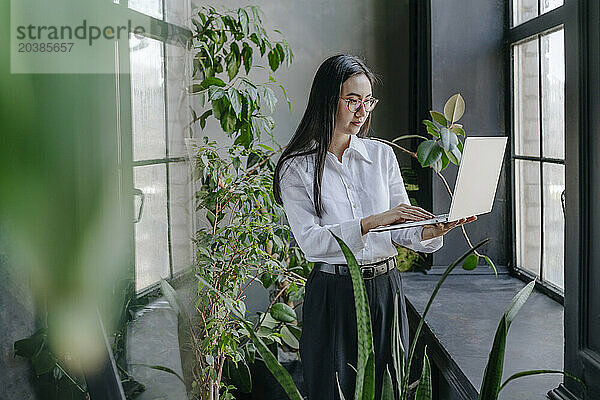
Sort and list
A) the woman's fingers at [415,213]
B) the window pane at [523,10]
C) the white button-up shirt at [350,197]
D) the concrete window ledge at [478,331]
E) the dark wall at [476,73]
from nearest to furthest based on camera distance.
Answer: the woman's fingers at [415,213] < the concrete window ledge at [478,331] < the white button-up shirt at [350,197] < the window pane at [523,10] < the dark wall at [476,73]

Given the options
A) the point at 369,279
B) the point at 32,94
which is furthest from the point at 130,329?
the point at 369,279

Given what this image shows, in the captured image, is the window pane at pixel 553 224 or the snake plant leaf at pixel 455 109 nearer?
the snake plant leaf at pixel 455 109

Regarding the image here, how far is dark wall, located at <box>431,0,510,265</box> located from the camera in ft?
8.24

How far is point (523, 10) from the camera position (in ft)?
7.84

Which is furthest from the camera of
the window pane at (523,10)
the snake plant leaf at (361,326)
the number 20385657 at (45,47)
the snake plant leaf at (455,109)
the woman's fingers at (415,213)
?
the window pane at (523,10)

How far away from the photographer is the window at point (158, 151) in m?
0.38

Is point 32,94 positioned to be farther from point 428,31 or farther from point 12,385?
point 428,31

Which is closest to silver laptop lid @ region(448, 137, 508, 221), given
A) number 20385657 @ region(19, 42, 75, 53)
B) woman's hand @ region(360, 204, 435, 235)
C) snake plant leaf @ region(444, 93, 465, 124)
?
woman's hand @ region(360, 204, 435, 235)

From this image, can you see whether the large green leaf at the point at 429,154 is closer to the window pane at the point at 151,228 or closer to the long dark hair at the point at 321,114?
the long dark hair at the point at 321,114

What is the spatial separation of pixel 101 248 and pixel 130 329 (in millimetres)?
54

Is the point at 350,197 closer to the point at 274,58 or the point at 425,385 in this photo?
the point at 274,58

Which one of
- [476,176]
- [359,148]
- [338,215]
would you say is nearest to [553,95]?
[359,148]

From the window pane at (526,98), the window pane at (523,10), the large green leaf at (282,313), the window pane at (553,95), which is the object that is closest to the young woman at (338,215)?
the large green leaf at (282,313)

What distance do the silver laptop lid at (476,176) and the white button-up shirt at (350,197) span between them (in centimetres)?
37
